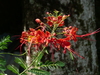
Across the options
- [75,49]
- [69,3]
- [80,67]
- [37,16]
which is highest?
Answer: [69,3]

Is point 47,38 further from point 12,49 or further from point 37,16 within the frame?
point 12,49

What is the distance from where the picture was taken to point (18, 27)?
2.77m

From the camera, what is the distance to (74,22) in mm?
1495

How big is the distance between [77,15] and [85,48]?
0.30m

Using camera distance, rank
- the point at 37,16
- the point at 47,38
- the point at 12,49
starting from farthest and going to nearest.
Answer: the point at 12,49 < the point at 37,16 < the point at 47,38

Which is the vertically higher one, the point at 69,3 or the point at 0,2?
the point at 0,2

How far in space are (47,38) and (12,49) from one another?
1.79 m

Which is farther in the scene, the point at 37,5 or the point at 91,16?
the point at 91,16

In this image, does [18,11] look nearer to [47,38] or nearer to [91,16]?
[91,16]

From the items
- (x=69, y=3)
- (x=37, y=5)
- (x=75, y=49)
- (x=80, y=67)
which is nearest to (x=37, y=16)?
(x=37, y=5)

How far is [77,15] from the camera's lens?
1.52m

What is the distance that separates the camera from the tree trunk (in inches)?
57.3

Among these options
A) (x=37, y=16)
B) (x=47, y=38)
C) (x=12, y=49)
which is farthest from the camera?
(x=12, y=49)

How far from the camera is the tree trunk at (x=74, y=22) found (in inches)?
57.3
